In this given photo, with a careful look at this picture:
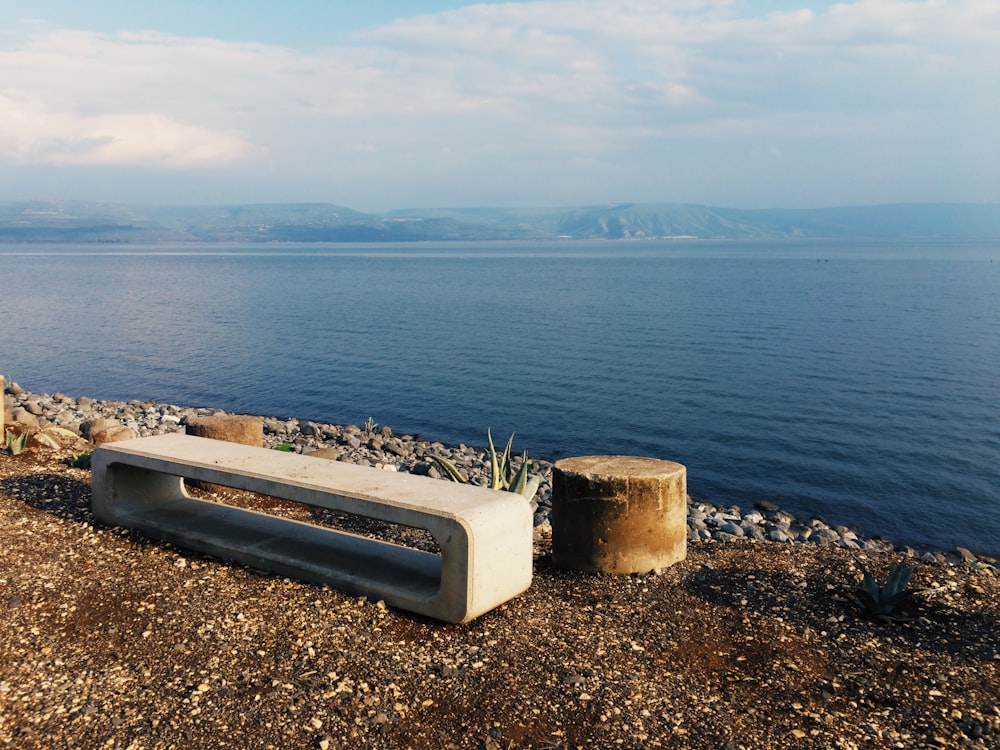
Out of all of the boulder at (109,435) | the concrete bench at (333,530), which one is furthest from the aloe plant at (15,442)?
the concrete bench at (333,530)

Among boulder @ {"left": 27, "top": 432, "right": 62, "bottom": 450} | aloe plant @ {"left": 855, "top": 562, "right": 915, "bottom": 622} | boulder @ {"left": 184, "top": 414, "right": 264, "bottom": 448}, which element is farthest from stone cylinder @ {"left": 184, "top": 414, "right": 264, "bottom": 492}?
aloe plant @ {"left": 855, "top": 562, "right": 915, "bottom": 622}

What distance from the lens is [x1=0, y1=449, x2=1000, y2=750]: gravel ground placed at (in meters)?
4.49

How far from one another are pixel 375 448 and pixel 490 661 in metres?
14.8

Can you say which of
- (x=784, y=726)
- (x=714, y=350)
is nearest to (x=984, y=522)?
(x=784, y=726)

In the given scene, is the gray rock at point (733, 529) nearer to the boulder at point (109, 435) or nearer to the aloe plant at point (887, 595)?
the aloe plant at point (887, 595)

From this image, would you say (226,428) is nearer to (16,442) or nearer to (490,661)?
(16,442)

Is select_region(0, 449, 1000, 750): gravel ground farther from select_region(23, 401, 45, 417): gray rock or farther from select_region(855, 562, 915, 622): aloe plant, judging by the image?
select_region(23, 401, 45, 417): gray rock

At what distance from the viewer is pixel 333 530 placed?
763 centimetres

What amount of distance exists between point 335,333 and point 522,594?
126 ft

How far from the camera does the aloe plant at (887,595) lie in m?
6.12

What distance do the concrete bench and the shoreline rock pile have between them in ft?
9.11

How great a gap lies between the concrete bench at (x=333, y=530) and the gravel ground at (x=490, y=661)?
185 millimetres

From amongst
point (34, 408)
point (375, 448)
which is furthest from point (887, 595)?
point (34, 408)

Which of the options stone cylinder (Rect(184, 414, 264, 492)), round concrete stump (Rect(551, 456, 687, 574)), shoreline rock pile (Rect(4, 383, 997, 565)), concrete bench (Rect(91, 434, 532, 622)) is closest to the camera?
concrete bench (Rect(91, 434, 532, 622))
